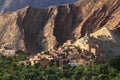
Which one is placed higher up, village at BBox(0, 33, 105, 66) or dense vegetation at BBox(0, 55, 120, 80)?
village at BBox(0, 33, 105, 66)

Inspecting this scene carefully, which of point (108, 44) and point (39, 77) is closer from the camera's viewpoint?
point (39, 77)

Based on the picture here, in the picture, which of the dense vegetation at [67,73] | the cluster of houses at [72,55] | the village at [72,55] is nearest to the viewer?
the dense vegetation at [67,73]

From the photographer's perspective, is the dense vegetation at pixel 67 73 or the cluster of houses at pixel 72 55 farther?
the cluster of houses at pixel 72 55

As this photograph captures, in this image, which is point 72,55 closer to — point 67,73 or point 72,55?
point 72,55

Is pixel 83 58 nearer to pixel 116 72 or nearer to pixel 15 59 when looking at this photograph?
pixel 15 59

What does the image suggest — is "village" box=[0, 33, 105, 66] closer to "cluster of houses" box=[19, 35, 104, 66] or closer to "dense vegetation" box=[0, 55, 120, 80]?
"cluster of houses" box=[19, 35, 104, 66]

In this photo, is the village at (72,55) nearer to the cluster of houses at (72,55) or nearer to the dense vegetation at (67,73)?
the cluster of houses at (72,55)

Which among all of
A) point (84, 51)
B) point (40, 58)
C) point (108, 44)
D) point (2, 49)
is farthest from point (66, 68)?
point (2, 49)

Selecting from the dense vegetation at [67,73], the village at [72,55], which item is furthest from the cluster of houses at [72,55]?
the dense vegetation at [67,73]

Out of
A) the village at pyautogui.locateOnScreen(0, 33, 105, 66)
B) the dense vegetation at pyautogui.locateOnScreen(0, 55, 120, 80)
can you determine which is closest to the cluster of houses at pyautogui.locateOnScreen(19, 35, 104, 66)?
the village at pyautogui.locateOnScreen(0, 33, 105, 66)

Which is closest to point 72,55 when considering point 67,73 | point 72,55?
point 72,55

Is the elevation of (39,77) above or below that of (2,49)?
below
